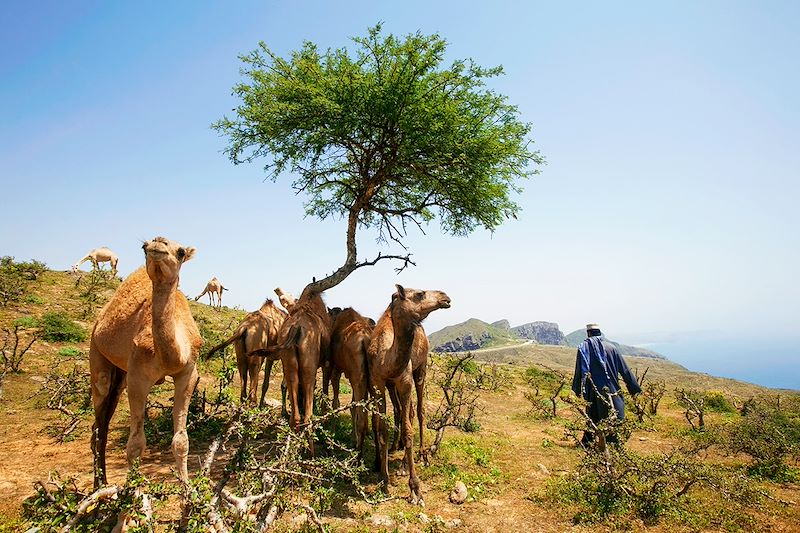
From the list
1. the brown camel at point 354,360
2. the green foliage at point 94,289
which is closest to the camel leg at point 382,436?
the brown camel at point 354,360

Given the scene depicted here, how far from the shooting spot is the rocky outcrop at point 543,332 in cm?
13262

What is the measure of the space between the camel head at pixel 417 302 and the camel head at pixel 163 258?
3.34 meters

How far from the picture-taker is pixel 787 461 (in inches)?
378

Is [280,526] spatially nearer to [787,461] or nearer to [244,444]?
[244,444]

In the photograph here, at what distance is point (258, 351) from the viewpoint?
7.91m

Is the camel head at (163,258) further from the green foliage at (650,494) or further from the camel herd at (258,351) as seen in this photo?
the green foliage at (650,494)

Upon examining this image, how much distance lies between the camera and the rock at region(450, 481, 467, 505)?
22.6 feet

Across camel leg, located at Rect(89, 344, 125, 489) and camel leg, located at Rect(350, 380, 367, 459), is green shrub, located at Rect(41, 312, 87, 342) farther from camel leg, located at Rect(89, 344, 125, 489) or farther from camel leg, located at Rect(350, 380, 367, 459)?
camel leg, located at Rect(350, 380, 367, 459)

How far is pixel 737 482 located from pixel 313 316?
25.3 feet

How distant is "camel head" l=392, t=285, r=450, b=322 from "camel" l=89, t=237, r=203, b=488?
3066 millimetres

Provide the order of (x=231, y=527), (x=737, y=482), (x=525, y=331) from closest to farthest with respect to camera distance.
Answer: (x=231, y=527) < (x=737, y=482) < (x=525, y=331)

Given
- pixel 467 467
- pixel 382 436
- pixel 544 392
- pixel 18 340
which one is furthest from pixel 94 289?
pixel 544 392

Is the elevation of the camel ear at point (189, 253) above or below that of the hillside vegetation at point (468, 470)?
above

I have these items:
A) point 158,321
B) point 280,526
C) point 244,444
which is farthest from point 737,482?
point 158,321
